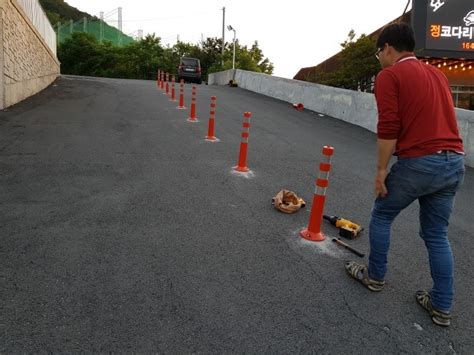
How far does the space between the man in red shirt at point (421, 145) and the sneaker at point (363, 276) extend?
46cm

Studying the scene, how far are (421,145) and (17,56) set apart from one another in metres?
12.9

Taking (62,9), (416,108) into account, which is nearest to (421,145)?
(416,108)

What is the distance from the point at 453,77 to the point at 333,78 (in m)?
12.2

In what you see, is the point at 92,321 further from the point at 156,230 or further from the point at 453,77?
A: the point at 453,77

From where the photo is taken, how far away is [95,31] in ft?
182

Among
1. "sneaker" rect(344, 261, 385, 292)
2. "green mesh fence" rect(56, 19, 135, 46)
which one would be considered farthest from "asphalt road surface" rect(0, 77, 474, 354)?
"green mesh fence" rect(56, 19, 135, 46)

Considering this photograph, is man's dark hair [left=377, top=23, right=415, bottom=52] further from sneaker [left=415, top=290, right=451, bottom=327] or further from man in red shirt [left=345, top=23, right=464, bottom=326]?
sneaker [left=415, top=290, right=451, bottom=327]

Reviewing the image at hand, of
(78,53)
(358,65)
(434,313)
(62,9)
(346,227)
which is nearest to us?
(434,313)

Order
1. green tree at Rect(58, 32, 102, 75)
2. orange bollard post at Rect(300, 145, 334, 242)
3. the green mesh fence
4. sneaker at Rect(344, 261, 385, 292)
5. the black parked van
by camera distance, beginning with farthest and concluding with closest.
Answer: the green mesh fence → green tree at Rect(58, 32, 102, 75) → the black parked van → orange bollard post at Rect(300, 145, 334, 242) → sneaker at Rect(344, 261, 385, 292)

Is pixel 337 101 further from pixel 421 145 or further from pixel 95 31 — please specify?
pixel 95 31

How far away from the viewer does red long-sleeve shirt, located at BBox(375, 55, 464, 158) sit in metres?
3.17

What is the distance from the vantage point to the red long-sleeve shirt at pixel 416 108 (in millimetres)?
3168

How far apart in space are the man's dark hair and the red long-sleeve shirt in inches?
4.0

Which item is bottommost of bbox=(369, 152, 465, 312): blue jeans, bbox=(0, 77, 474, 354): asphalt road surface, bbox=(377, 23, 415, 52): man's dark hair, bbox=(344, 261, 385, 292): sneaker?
bbox=(0, 77, 474, 354): asphalt road surface
